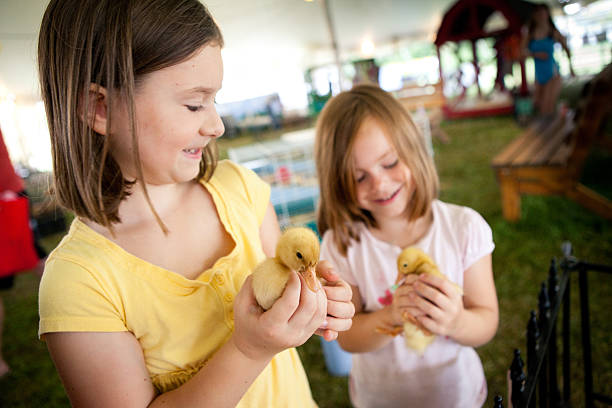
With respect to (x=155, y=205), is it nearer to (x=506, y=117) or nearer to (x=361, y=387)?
(x=361, y=387)

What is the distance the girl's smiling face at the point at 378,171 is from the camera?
1058mm

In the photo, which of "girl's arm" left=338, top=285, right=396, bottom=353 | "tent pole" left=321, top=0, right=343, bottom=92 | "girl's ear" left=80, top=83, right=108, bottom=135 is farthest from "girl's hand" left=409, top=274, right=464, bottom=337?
"tent pole" left=321, top=0, right=343, bottom=92

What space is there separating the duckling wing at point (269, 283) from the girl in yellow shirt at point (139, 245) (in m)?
0.02

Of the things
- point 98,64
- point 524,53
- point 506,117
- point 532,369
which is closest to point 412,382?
point 532,369

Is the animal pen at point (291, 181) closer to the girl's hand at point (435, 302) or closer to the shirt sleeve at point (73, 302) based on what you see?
the girl's hand at point (435, 302)

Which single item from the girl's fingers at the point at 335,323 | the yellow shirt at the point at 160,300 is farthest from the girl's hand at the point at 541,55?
the girl's fingers at the point at 335,323

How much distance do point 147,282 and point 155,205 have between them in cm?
17

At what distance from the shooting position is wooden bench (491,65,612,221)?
8.41 feet

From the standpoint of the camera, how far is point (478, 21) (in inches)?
267

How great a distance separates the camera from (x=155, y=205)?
0.79 metres

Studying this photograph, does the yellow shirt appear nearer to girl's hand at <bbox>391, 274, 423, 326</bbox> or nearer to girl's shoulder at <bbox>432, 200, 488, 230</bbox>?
girl's hand at <bbox>391, 274, 423, 326</bbox>

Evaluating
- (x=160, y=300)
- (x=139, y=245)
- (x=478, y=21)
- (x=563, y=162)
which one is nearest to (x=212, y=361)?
(x=160, y=300)

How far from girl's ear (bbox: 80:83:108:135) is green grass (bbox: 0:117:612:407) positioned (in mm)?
1311

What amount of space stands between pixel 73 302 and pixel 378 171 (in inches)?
30.1
